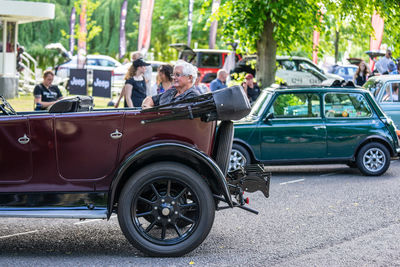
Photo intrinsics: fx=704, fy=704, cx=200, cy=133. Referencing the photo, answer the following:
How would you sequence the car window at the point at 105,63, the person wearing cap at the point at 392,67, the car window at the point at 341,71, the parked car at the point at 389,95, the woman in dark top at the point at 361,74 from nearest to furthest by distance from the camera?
1. the parked car at the point at 389,95
2. the woman in dark top at the point at 361,74
3. the person wearing cap at the point at 392,67
4. the car window at the point at 105,63
5. the car window at the point at 341,71

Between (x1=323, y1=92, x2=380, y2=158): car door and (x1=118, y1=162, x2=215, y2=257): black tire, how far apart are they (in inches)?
243

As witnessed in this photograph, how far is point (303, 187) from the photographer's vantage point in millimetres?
10852

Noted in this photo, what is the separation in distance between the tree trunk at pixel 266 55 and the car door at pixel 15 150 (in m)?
11.7

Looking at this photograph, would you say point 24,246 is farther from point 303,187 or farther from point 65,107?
point 303,187

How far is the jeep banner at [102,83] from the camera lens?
2259 centimetres

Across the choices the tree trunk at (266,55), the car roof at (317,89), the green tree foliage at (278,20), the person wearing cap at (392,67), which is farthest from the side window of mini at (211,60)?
the car roof at (317,89)

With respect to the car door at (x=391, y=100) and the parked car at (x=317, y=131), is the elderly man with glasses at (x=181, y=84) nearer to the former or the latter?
the parked car at (x=317, y=131)

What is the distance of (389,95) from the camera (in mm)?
14719

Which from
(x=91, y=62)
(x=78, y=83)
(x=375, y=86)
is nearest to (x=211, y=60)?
(x=91, y=62)

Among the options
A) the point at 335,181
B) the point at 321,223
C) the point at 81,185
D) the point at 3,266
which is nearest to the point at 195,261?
the point at 81,185

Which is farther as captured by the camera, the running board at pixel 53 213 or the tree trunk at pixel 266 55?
the tree trunk at pixel 266 55

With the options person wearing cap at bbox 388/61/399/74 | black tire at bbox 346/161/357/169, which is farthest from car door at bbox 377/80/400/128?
person wearing cap at bbox 388/61/399/74

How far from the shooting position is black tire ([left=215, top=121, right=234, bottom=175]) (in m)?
6.54

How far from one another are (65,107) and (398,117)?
9.95 meters
